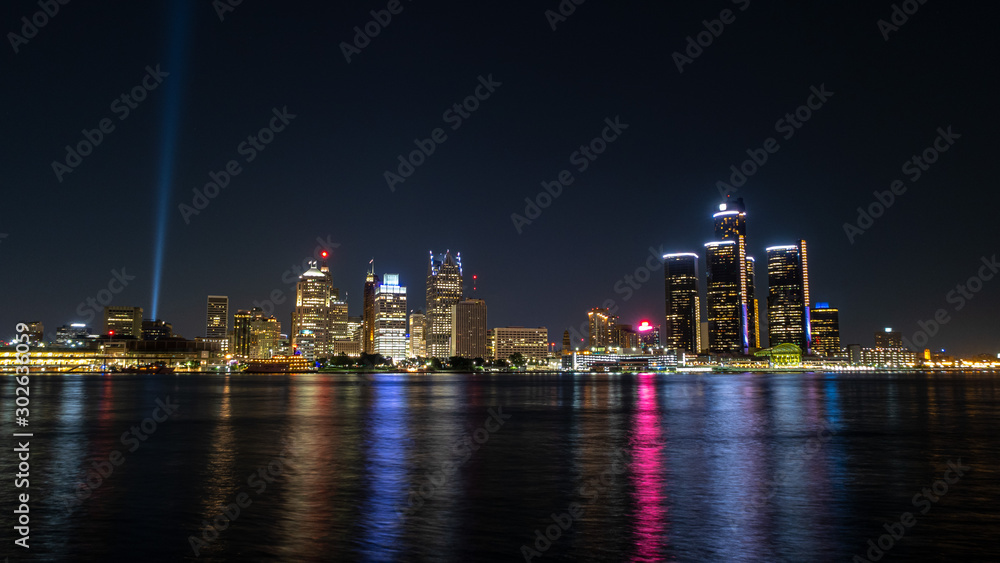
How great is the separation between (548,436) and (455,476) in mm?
17066

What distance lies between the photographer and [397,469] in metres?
33.2

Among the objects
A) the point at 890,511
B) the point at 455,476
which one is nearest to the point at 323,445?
the point at 455,476

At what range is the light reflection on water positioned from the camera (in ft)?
65.1

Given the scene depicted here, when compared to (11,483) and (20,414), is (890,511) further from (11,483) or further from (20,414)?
(20,414)

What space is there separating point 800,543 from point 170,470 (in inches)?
1083

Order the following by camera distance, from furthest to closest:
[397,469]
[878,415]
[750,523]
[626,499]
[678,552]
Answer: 1. [878,415]
2. [397,469]
3. [626,499]
4. [750,523]
5. [678,552]

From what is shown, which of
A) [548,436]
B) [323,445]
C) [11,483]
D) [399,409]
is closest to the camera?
[11,483]

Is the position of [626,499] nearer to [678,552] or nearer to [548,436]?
[678,552]

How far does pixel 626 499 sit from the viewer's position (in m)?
26.0

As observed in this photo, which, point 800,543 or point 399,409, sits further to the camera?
point 399,409

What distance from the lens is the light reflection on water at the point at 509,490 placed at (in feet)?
65.1

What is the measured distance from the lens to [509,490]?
92.0 ft

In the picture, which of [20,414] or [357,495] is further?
[20,414]

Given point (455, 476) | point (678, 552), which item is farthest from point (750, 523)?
point (455, 476)
